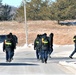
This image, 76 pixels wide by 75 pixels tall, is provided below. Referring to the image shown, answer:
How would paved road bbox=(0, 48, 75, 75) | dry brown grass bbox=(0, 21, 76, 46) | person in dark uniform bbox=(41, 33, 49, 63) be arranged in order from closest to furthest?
paved road bbox=(0, 48, 75, 75) → person in dark uniform bbox=(41, 33, 49, 63) → dry brown grass bbox=(0, 21, 76, 46)

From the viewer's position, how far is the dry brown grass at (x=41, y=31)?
63225 mm

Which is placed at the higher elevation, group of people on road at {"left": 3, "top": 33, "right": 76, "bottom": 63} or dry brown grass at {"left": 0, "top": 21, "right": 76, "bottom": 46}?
group of people on road at {"left": 3, "top": 33, "right": 76, "bottom": 63}

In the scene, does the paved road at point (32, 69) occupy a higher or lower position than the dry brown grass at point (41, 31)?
higher

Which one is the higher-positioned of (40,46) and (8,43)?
(8,43)

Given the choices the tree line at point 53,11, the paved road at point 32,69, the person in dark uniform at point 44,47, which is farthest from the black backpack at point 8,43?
the tree line at point 53,11

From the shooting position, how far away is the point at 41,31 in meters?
72.9

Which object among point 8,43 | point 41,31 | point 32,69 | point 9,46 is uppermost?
point 8,43

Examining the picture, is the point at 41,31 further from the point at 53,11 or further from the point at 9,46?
the point at 9,46

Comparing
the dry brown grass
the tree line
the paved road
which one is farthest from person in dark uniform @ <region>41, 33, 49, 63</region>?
the tree line

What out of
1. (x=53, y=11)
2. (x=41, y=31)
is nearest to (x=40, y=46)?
(x=41, y=31)

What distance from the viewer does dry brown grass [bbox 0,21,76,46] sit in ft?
207

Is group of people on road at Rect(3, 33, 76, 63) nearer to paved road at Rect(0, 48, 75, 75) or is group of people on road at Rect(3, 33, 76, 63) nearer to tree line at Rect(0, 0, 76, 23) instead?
paved road at Rect(0, 48, 75, 75)

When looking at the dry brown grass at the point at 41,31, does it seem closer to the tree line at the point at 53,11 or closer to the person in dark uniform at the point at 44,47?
the tree line at the point at 53,11

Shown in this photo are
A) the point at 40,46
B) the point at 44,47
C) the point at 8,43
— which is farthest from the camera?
the point at 8,43
